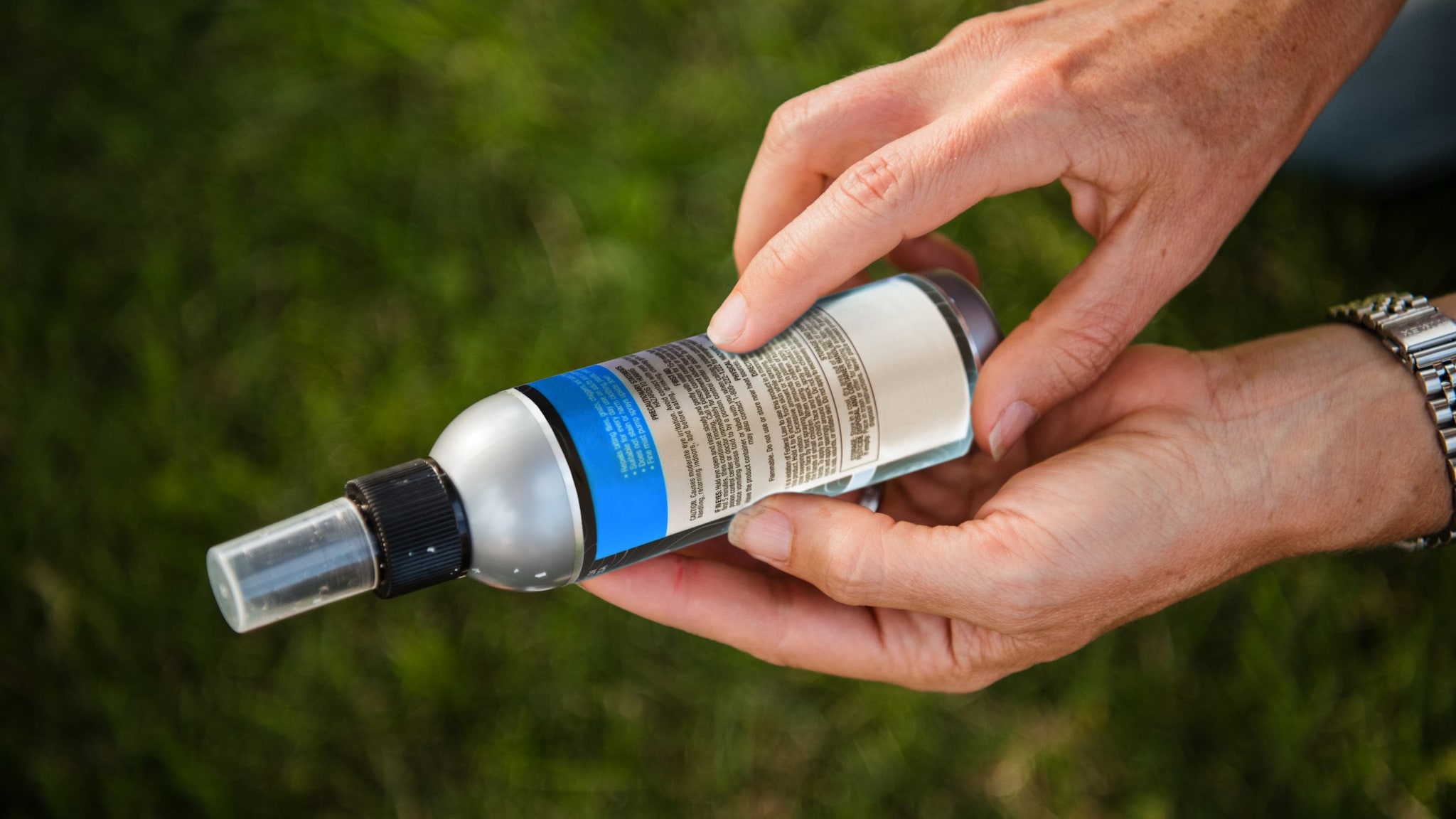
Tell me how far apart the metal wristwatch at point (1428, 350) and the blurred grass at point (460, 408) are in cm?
51

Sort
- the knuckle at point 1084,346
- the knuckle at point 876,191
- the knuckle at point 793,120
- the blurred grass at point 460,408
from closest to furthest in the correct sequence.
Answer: the knuckle at point 876,191
the knuckle at point 1084,346
the knuckle at point 793,120
the blurred grass at point 460,408

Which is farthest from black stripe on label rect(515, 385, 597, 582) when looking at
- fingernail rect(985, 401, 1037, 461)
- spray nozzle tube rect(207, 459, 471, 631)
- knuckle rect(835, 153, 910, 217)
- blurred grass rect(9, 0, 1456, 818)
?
blurred grass rect(9, 0, 1456, 818)

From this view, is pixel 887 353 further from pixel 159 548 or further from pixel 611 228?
pixel 159 548

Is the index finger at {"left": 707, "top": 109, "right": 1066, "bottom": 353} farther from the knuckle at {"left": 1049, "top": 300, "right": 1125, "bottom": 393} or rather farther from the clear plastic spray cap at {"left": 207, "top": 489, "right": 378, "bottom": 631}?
the clear plastic spray cap at {"left": 207, "top": 489, "right": 378, "bottom": 631}

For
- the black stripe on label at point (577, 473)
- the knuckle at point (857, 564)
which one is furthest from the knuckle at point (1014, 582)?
the black stripe on label at point (577, 473)

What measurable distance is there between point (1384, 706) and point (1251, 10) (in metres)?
1.15

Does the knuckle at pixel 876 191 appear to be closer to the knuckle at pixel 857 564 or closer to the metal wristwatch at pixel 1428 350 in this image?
the knuckle at pixel 857 564

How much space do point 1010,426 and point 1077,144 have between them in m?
0.34

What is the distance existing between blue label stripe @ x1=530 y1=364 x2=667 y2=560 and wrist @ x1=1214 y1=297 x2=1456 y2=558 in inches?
28.9

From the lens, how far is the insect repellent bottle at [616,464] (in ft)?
3.41

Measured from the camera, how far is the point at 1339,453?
51.4 inches

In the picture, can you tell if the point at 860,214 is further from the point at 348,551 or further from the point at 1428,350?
the point at 1428,350

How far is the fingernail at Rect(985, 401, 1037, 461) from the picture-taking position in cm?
124

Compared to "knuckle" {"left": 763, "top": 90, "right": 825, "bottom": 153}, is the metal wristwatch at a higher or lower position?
lower
